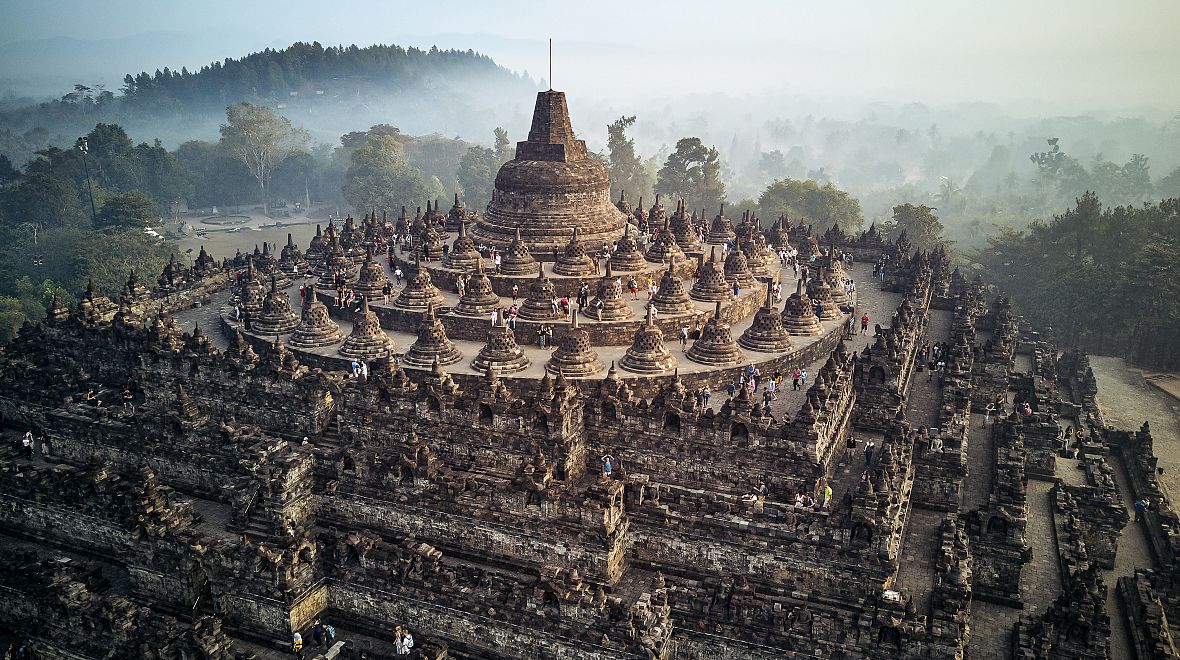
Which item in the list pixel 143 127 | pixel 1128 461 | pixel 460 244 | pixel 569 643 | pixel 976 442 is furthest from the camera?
pixel 143 127

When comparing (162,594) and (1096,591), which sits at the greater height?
(1096,591)

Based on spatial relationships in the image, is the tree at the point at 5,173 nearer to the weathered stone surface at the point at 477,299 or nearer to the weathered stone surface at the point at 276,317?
the weathered stone surface at the point at 276,317

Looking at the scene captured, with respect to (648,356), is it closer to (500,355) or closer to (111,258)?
(500,355)

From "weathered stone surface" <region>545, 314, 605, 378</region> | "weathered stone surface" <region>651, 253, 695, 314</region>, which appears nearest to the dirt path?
"weathered stone surface" <region>651, 253, 695, 314</region>

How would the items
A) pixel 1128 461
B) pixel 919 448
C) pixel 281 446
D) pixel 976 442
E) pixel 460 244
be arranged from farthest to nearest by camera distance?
pixel 460 244 < pixel 1128 461 < pixel 976 442 < pixel 919 448 < pixel 281 446

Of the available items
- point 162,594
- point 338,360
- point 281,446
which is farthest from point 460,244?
point 162,594

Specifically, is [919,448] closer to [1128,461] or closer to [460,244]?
[1128,461]
